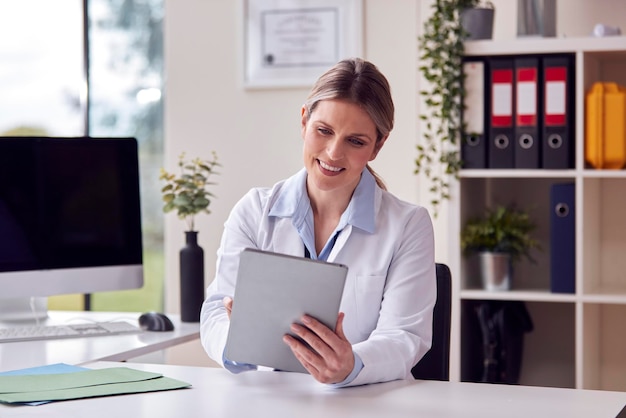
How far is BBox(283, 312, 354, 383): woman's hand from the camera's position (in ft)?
5.44

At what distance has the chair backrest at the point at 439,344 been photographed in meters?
2.16

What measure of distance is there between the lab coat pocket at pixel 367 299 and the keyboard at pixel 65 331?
78cm

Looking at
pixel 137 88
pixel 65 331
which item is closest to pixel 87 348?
pixel 65 331

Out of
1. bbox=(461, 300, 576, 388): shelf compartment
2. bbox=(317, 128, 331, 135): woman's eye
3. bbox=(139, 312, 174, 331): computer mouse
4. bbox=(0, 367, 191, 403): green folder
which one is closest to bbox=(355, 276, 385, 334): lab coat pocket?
bbox=(317, 128, 331, 135): woman's eye

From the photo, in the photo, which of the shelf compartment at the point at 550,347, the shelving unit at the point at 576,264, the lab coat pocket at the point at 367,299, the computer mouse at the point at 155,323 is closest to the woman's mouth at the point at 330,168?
the lab coat pocket at the point at 367,299

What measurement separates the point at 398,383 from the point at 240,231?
0.55 meters

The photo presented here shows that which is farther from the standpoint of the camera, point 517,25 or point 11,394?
point 517,25

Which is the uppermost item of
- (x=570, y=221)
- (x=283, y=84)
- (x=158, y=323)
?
(x=283, y=84)

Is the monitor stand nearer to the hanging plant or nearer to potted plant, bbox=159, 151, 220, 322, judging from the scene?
potted plant, bbox=159, 151, 220, 322

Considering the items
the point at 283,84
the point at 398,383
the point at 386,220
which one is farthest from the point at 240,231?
the point at 283,84

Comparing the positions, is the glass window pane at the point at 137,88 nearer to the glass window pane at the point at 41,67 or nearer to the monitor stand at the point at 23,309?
the glass window pane at the point at 41,67

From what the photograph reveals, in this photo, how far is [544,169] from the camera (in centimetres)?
297

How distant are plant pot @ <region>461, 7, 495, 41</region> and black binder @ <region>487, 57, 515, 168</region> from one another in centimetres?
10

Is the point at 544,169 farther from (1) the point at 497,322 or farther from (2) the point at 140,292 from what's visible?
(2) the point at 140,292
